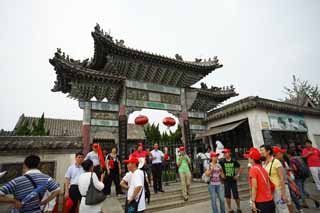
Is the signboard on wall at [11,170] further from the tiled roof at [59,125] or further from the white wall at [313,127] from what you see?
the white wall at [313,127]

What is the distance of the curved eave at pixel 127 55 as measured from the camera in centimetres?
817

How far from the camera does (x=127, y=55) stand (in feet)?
29.1

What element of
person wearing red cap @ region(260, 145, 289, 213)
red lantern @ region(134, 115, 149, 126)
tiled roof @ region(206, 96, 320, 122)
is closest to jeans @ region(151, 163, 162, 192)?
red lantern @ region(134, 115, 149, 126)

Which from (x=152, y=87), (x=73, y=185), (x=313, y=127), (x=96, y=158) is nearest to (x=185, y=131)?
(x=152, y=87)

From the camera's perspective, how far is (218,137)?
11.8 meters

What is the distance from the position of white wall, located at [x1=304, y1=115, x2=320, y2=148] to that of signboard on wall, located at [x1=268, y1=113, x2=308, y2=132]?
1.61 feet

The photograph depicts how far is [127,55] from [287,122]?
392 inches

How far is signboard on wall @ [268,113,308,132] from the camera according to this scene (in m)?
9.69

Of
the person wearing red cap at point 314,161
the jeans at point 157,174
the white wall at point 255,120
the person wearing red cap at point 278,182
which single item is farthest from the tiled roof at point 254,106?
the person wearing red cap at point 278,182

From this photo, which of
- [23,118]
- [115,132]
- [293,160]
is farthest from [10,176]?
[23,118]

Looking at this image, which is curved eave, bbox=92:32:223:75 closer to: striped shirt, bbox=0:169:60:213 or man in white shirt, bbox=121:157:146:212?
man in white shirt, bbox=121:157:146:212

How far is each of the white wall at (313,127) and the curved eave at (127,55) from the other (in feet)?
24.0

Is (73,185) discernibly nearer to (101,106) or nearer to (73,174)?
(73,174)

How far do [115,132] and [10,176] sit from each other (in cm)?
406
